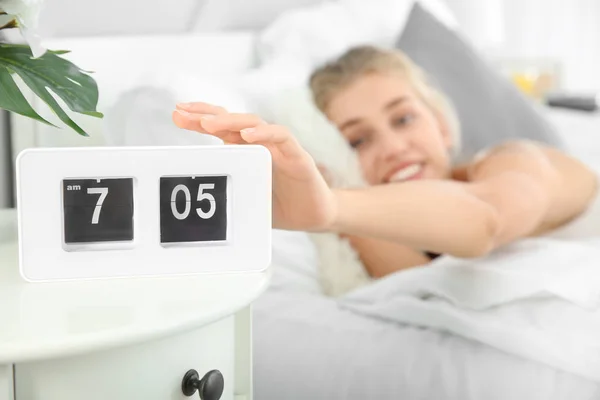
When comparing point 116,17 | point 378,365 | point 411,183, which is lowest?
point 378,365

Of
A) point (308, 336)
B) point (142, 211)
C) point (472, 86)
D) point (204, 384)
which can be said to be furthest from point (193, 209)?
point (472, 86)

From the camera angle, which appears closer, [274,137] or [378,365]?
[274,137]

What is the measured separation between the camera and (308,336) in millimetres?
1208

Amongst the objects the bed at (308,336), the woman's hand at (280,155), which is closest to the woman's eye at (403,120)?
the bed at (308,336)

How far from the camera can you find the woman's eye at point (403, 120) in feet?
5.02

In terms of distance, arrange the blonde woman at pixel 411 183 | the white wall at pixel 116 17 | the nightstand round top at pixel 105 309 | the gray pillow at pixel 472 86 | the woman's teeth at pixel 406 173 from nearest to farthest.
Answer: the nightstand round top at pixel 105 309
the blonde woman at pixel 411 183
the white wall at pixel 116 17
the woman's teeth at pixel 406 173
the gray pillow at pixel 472 86

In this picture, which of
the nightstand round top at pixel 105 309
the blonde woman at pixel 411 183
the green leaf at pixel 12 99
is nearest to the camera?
the nightstand round top at pixel 105 309

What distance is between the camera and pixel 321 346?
3.91ft

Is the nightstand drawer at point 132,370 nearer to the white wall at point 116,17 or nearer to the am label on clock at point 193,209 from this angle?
the am label on clock at point 193,209

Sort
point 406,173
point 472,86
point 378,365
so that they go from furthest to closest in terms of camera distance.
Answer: point 472,86 < point 406,173 < point 378,365

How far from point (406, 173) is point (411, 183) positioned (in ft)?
0.72

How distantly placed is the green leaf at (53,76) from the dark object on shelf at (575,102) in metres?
1.90

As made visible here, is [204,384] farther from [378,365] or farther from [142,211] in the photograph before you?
[378,365]

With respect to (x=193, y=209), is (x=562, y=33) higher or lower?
higher
